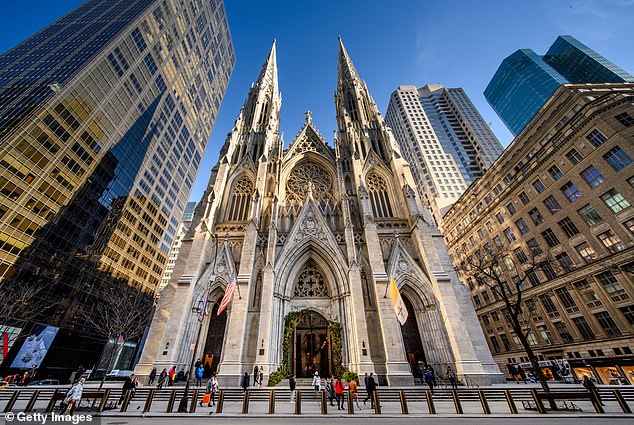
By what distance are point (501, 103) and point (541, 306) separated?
80081 mm

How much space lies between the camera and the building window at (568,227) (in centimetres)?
2484

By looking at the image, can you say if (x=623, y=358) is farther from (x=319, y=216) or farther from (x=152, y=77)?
(x=152, y=77)

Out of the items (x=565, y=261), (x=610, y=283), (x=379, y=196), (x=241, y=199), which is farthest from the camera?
(x=565, y=261)

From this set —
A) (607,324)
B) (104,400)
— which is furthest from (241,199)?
(607,324)

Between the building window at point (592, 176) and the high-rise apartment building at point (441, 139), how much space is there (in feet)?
81.4

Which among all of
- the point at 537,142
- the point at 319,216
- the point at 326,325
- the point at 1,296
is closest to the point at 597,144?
the point at 537,142

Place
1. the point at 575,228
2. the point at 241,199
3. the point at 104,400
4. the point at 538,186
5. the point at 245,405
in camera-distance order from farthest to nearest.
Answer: the point at 538,186
the point at 575,228
the point at 241,199
the point at 245,405
the point at 104,400

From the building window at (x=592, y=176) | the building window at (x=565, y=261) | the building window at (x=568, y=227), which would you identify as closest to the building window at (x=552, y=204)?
the building window at (x=568, y=227)

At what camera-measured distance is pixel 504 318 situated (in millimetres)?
31672

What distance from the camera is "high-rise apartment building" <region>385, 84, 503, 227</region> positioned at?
56750mm

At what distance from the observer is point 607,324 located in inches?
863

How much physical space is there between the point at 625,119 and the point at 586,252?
1277 centimetres

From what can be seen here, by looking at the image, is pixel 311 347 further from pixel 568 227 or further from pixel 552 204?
pixel 552 204

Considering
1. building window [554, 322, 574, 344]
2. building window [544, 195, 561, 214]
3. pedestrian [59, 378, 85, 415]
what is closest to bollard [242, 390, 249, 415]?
pedestrian [59, 378, 85, 415]
